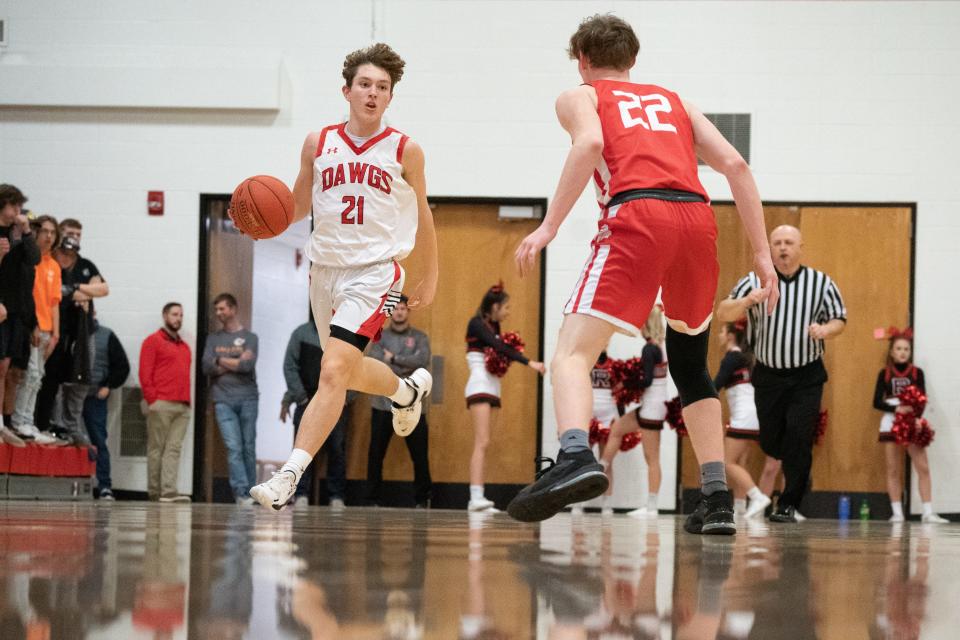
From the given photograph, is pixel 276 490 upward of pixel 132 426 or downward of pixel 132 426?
upward

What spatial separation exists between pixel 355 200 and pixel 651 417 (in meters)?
5.68

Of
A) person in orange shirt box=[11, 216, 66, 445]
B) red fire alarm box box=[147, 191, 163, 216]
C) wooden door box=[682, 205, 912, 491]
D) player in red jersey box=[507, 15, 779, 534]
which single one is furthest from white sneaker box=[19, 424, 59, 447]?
player in red jersey box=[507, 15, 779, 534]

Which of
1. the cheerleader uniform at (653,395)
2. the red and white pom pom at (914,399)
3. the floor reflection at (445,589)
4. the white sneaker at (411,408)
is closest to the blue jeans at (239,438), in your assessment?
the cheerleader uniform at (653,395)

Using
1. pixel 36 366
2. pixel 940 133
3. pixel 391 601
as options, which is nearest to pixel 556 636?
pixel 391 601

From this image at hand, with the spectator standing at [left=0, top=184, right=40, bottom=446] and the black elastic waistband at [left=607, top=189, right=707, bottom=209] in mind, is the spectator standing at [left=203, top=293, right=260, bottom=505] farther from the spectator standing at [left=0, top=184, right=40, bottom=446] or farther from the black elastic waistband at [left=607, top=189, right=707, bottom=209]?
the black elastic waistband at [left=607, top=189, right=707, bottom=209]

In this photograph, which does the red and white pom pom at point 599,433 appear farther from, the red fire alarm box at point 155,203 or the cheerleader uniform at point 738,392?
the red fire alarm box at point 155,203

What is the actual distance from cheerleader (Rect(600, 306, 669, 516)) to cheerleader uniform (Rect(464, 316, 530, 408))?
101 cm

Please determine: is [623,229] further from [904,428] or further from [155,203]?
[155,203]

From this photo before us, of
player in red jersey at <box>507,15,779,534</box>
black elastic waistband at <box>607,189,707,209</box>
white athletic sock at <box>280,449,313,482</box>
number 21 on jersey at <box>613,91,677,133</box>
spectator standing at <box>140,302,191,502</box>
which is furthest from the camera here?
spectator standing at <box>140,302,191,502</box>

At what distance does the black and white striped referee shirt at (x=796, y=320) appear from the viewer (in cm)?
742

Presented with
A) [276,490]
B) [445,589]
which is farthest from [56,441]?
[445,589]

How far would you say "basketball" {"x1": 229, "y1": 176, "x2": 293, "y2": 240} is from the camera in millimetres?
5148

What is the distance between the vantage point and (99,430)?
11086mm

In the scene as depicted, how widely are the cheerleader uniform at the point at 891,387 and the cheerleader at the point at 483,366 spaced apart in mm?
3101
